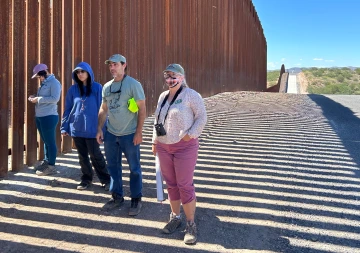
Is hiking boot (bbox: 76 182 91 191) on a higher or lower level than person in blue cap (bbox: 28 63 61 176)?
lower

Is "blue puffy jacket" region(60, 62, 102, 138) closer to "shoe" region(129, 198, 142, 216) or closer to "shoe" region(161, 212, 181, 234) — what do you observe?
"shoe" region(129, 198, 142, 216)

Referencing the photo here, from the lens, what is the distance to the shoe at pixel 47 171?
15.9ft

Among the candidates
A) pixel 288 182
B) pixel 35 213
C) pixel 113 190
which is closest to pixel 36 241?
pixel 35 213

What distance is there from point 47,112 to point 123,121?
1.68 metres

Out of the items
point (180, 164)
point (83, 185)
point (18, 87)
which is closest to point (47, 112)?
point (18, 87)

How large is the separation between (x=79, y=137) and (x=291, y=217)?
2405 millimetres

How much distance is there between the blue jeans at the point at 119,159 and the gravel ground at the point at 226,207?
0.77 ft

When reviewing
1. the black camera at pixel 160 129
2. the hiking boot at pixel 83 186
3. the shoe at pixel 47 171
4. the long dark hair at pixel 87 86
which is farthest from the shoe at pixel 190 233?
the shoe at pixel 47 171

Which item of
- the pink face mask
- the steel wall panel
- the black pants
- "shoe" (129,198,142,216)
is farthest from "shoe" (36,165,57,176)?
the pink face mask

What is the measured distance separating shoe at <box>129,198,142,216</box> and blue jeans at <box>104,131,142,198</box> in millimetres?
51

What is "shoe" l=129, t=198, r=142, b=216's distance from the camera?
3.73 meters

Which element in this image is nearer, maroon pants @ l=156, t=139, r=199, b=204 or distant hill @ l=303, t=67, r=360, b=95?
maroon pants @ l=156, t=139, r=199, b=204

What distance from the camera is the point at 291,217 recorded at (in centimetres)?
365

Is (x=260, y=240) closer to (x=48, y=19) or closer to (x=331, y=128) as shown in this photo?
(x=48, y=19)
